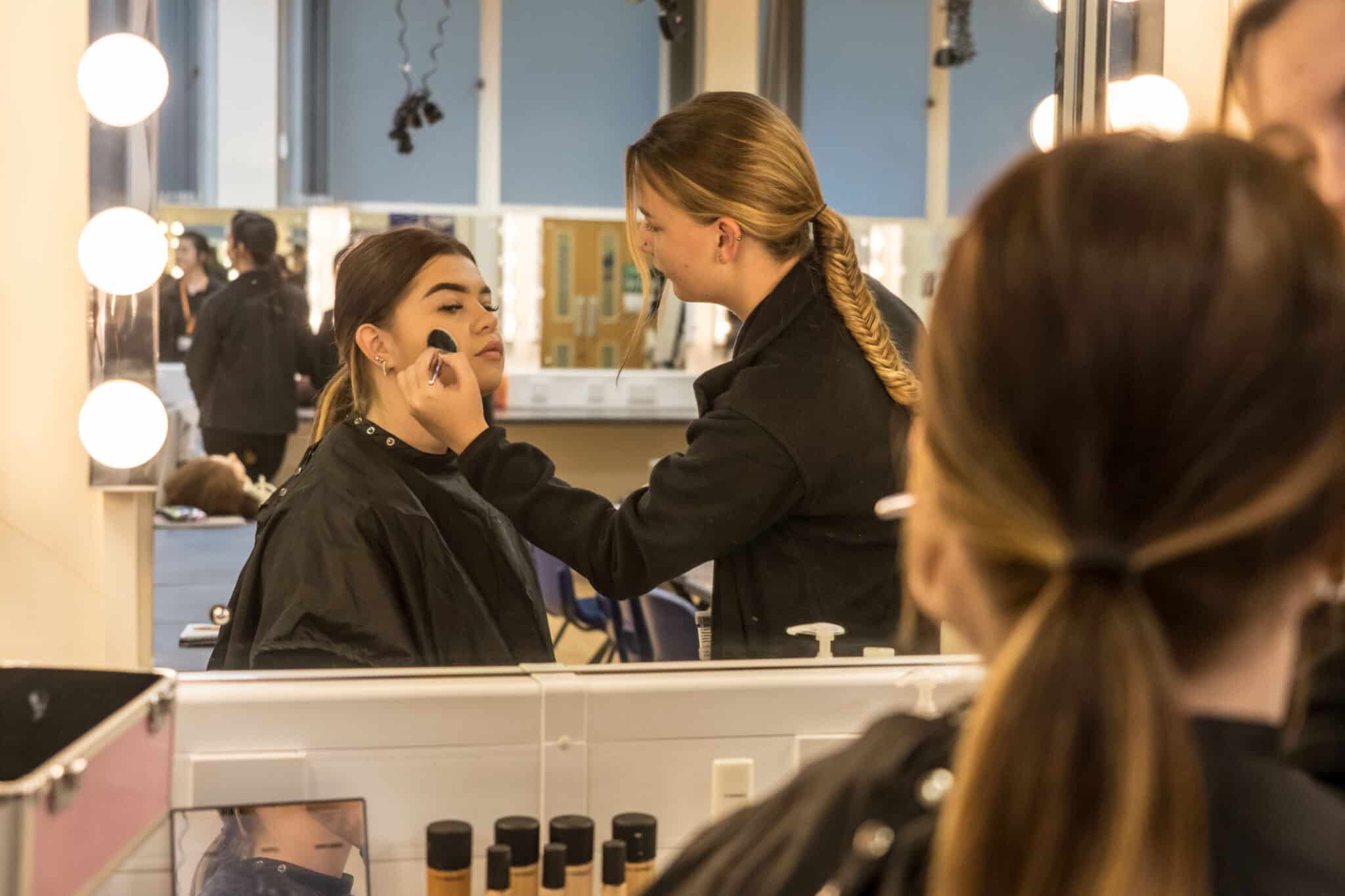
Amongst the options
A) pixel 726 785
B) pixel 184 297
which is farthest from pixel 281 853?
pixel 184 297

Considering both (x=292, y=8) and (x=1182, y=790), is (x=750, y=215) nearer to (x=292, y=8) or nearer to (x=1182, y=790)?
(x=292, y=8)

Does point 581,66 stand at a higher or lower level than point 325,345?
higher

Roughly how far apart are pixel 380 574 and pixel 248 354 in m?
0.23

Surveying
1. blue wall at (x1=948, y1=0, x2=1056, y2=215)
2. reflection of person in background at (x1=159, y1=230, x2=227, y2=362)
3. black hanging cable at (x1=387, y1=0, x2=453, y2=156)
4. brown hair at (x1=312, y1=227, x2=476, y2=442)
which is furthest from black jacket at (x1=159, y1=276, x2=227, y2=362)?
blue wall at (x1=948, y1=0, x2=1056, y2=215)

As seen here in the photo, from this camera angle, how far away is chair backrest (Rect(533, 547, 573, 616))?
128 cm

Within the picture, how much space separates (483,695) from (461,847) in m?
0.15

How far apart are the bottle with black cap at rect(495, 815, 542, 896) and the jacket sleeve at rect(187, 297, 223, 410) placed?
1.58 ft

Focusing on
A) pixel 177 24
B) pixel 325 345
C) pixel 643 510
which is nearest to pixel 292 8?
pixel 177 24

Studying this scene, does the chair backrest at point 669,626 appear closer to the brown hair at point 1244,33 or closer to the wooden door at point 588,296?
the wooden door at point 588,296

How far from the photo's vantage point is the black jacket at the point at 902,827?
1.56 ft

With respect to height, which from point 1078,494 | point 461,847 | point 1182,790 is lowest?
point 461,847

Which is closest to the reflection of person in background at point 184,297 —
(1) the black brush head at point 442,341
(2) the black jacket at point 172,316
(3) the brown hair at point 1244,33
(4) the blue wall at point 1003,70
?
(2) the black jacket at point 172,316

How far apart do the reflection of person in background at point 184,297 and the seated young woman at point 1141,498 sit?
882mm

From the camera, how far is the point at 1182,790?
0.46 m
